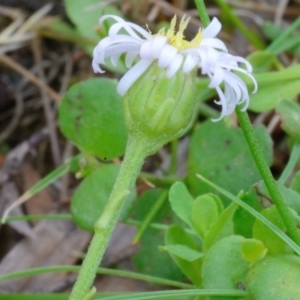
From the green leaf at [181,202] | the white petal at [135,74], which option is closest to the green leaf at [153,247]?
the green leaf at [181,202]

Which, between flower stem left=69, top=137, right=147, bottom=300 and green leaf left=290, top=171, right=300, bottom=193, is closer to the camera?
flower stem left=69, top=137, right=147, bottom=300

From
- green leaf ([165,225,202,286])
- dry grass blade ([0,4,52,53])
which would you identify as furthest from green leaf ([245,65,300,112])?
dry grass blade ([0,4,52,53])

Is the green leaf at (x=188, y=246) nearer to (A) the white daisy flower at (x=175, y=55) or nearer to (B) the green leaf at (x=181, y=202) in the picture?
(B) the green leaf at (x=181, y=202)

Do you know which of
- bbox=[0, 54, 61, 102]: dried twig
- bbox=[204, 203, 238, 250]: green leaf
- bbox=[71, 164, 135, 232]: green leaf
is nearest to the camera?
bbox=[204, 203, 238, 250]: green leaf

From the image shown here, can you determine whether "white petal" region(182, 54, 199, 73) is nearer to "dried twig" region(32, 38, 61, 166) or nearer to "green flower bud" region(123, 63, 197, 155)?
"green flower bud" region(123, 63, 197, 155)

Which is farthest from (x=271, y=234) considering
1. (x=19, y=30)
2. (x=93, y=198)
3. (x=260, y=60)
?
(x=19, y=30)

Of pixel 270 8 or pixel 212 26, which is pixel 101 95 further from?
pixel 270 8
